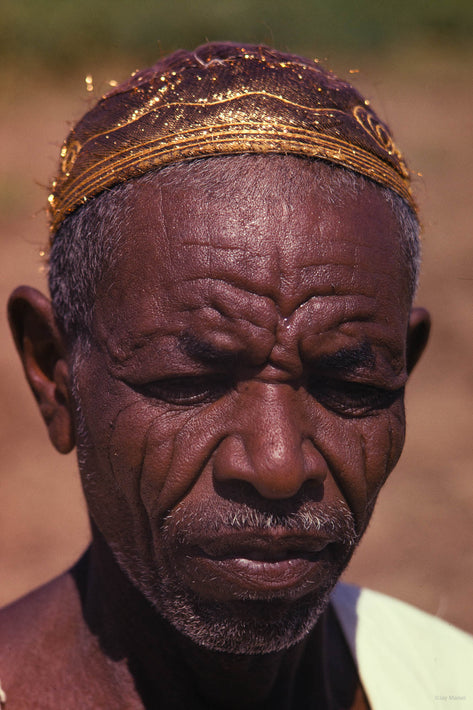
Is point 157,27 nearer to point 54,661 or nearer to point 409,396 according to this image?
point 409,396

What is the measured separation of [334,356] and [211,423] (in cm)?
36

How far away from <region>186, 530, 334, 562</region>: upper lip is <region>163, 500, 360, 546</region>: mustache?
1 cm

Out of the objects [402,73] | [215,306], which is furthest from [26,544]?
[402,73]

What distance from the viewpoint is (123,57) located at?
13.9 meters

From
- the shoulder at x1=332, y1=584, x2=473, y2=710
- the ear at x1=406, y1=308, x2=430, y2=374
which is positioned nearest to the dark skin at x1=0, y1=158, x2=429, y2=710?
the ear at x1=406, y1=308, x2=430, y2=374

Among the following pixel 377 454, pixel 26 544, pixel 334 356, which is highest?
pixel 334 356

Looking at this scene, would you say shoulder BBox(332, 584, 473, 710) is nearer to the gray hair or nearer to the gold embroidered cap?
the gray hair

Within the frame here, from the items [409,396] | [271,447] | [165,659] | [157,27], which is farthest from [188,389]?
[157,27]

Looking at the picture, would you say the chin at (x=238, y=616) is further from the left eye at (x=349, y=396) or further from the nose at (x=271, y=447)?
the left eye at (x=349, y=396)

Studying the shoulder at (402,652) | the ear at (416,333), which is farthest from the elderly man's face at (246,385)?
the shoulder at (402,652)

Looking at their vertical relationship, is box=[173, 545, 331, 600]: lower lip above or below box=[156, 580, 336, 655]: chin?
above

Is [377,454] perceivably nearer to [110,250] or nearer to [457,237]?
[110,250]

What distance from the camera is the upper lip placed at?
2.28 meters

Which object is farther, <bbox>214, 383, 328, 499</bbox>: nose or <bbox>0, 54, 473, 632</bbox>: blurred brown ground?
<bbox>0, 54, 473, 632</bbox>: blurred brown ground
